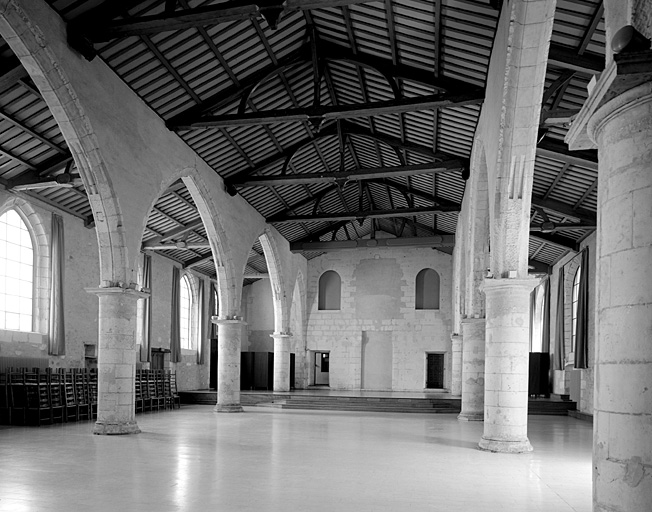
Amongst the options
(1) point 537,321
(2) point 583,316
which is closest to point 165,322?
(2) point 583,316

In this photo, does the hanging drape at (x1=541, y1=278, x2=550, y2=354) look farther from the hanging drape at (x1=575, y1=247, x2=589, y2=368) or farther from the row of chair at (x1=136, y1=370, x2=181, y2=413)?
the row of chair at (x1=136, y1=370, x2=181, y2=413)

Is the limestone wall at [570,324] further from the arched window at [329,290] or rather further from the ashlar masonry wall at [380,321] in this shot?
the arched window at [329,290]

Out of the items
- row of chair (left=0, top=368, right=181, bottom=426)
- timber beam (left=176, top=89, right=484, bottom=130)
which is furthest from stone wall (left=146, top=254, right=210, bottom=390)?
timber beam (left=176, top=89, right=484, bottom=130)

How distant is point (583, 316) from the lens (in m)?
17.7

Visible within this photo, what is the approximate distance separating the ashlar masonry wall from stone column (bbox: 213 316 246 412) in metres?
10.2

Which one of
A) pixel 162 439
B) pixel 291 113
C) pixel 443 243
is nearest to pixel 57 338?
pixel 162 439

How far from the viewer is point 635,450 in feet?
12.3

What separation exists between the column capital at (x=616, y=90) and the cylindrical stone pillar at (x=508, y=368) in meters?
6.51

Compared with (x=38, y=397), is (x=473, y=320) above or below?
above

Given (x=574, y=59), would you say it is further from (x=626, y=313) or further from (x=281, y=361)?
(x=281, y=361)

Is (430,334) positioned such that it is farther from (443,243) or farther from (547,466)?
(547,466)

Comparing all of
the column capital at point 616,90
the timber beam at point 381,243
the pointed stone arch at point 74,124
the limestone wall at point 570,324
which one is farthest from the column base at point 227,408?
the column capital at point 616,90

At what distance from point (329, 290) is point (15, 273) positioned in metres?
15.2

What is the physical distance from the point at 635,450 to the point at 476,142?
10716 mm
